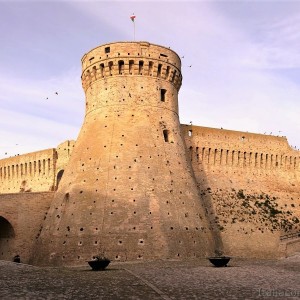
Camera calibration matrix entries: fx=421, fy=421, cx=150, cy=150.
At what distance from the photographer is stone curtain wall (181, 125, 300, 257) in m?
28.4

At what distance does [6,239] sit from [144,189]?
9067mm

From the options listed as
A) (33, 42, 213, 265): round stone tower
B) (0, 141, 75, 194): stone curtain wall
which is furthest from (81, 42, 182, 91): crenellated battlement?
(0, 141, 75, 194): stone curtain wall

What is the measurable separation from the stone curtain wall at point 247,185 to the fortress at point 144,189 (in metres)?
0.08

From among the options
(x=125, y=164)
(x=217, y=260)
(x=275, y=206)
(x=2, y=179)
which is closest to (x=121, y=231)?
(x=125, y=164)

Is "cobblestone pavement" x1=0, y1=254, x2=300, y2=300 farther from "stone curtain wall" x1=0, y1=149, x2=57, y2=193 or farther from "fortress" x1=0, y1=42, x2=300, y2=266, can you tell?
"stone curtain wall" x1=0, y1=149, x2=57, y2=193

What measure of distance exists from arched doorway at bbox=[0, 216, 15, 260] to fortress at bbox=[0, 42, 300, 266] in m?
0.06

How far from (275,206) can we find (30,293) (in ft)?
81.6

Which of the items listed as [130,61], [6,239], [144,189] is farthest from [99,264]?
[130,61]

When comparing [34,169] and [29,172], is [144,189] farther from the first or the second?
[29,172]

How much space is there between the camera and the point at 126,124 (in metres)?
24.5

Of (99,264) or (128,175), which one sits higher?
(128,175)

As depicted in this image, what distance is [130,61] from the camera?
25203 mm

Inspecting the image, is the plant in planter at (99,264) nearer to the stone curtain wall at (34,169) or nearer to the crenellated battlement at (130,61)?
the crenellated battlement at (130,61)

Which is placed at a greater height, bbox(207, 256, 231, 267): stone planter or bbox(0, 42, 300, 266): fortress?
bbox(0, 42, 300, 266): fortress
